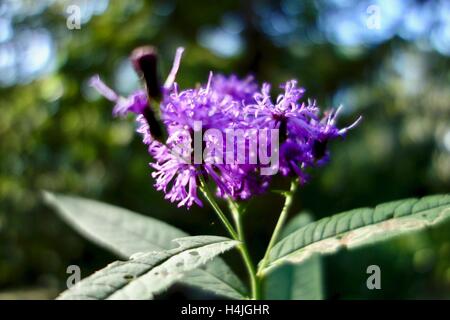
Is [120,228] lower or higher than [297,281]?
higher

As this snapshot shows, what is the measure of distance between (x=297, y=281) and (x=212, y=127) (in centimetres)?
81

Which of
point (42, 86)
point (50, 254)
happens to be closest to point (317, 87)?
point (42, 86)

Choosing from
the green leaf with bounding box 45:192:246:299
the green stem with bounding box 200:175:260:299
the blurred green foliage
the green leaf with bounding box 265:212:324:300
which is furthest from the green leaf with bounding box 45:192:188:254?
the blurred green foliage

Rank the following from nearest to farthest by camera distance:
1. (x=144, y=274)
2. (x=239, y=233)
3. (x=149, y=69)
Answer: (x=144, y=274), (x=149, y=69), (x=239, y=233)

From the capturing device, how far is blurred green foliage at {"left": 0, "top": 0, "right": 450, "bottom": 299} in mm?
3453

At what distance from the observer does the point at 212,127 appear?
917 mm

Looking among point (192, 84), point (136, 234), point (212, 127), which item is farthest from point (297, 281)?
point (192, 84)

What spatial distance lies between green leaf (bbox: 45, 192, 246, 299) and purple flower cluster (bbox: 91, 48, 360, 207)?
0.23 metres

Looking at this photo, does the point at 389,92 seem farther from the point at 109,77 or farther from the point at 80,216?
the point at 80,216

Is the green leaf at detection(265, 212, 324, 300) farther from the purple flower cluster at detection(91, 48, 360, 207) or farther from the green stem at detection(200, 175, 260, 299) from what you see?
the purple flower cluster at detection(91, 48, 360, 207)

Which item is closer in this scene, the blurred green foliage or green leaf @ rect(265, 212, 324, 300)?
green leaf @ rect(265, 212, 324, 300)

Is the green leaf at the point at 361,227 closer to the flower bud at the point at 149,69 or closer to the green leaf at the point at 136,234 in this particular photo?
the green leaf at the point at 136,234

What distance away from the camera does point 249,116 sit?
3.37ft

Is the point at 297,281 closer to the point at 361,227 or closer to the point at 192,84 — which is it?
the point at 361,227
